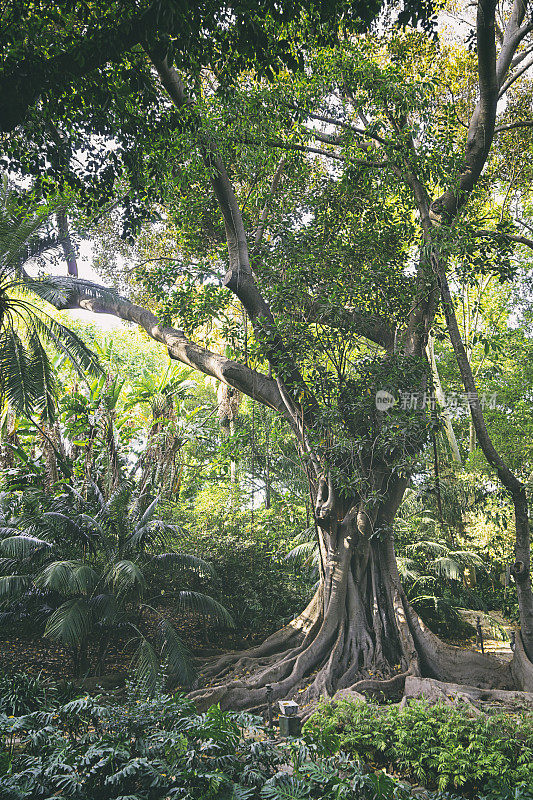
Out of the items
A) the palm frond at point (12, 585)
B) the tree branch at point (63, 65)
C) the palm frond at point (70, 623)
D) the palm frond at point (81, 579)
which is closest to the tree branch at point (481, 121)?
the tree branch at point (63, 65)

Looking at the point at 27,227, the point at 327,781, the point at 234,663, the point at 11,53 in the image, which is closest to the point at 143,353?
the point at 27,227

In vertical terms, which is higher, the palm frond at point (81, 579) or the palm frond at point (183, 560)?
the palm frond at point (183, 560)

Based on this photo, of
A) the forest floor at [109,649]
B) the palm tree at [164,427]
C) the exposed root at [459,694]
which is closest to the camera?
the exposed root at [459,694]

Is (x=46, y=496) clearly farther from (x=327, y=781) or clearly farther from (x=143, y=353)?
(x=143, y=353)

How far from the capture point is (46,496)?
8.33 m

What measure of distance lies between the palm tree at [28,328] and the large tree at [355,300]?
2244mm

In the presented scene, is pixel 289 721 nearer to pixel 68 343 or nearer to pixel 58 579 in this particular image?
pixel 58 579

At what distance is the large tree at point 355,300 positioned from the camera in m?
6.67

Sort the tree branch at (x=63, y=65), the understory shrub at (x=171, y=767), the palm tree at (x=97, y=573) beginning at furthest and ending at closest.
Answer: the palm tree at (x=97, y=573) < the tree branch at (x=63, y=65) < the understory shrub at (x=171, y=767)

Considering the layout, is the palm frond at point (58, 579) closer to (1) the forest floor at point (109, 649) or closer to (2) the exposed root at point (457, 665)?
(1) the forest floor at point (109, 649)

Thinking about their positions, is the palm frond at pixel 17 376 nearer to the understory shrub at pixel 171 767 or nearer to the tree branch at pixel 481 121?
the understory shrub at pixel 171 767

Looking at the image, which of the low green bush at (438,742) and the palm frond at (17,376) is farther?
the palm frond at (17,376)

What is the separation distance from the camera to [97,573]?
7633mm

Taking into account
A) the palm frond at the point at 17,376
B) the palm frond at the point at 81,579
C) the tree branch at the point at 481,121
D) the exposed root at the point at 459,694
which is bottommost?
the exposed root at the point at 459,694
